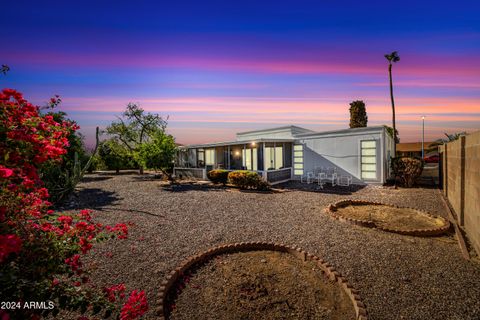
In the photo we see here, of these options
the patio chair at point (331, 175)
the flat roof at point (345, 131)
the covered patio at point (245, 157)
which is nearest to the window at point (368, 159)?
the flat roof at point (345, 131)

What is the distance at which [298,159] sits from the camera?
16484 millimetres

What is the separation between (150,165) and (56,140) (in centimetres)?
1551

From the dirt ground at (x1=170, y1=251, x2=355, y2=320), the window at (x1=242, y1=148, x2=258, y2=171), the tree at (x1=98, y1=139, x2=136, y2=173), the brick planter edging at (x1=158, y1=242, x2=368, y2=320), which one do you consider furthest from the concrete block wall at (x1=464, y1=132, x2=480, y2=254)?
the tree at (x1=98, y1=139, x2=136, y2=173)

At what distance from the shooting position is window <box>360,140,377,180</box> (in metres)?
13.2

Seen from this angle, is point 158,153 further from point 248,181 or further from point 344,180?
point 344,180

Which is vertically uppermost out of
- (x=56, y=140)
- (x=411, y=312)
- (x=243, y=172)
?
(x=56, y=140)

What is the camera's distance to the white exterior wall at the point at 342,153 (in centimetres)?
1309

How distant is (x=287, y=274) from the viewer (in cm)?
429

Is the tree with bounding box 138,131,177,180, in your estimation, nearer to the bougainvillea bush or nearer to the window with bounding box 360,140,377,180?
the window with bounding box 360,140,377,180

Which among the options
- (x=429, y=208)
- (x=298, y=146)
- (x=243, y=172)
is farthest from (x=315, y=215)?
(x=298, y=146)

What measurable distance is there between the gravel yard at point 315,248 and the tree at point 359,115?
63.7ft

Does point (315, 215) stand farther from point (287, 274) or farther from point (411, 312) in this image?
point (411, 312)

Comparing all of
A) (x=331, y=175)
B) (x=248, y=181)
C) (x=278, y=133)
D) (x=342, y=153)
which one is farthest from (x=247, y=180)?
(x=278, y=133)

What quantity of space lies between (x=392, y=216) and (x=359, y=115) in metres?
23.4
